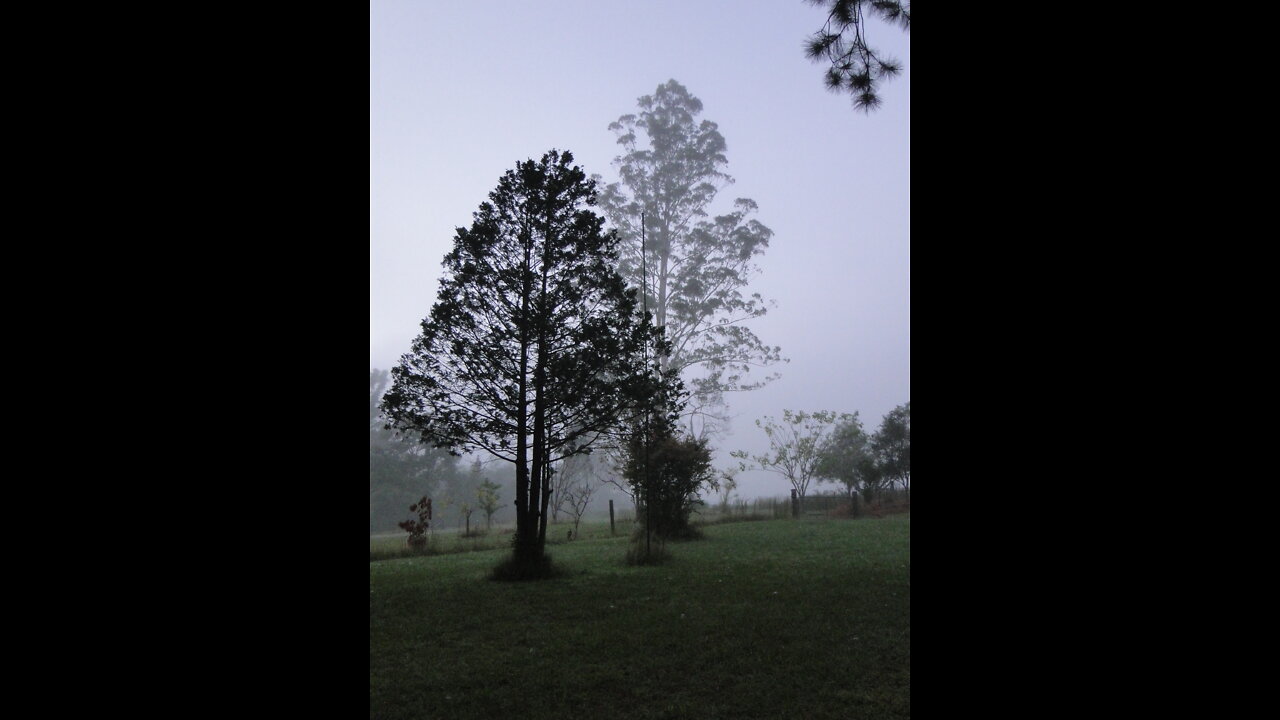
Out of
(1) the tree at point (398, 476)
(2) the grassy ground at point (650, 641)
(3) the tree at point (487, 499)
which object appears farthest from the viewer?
(1) the tree at point (398, 476)

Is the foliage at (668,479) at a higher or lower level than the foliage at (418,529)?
higher

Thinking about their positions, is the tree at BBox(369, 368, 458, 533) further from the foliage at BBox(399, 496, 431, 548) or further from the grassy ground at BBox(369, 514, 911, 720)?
the grassy ground at BBox(369, 514, 911, 720)

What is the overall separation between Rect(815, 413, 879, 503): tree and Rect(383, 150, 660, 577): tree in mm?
11185

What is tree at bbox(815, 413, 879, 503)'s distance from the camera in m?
17.9

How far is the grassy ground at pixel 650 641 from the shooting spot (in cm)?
364

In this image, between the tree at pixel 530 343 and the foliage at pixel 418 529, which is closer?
the tree at pixel 530 343

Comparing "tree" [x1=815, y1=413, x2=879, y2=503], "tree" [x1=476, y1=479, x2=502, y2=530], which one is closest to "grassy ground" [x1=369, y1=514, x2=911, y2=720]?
"tree" [x1=476, y1=479, x2=502, y2=530]

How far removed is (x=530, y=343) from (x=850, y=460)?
13326 millimetres

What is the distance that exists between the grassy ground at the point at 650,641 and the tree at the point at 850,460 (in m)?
9.39

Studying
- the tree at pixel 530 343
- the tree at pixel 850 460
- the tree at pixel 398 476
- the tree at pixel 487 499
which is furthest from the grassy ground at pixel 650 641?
the tree at pixel 398 476

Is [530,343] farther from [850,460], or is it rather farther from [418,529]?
[850,460]

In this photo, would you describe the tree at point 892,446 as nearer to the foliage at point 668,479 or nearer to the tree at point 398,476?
the foliage at point 668,479

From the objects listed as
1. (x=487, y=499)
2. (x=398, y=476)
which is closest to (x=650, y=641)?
(x=487, y=499)

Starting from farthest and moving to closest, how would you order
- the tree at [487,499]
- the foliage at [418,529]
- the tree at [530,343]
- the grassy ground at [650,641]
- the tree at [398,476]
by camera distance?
the tree at [398,476] → the tree at [487,499] → the foliage at [418,529] → the tree at [530,343] → the grassy ground at [650,641]
